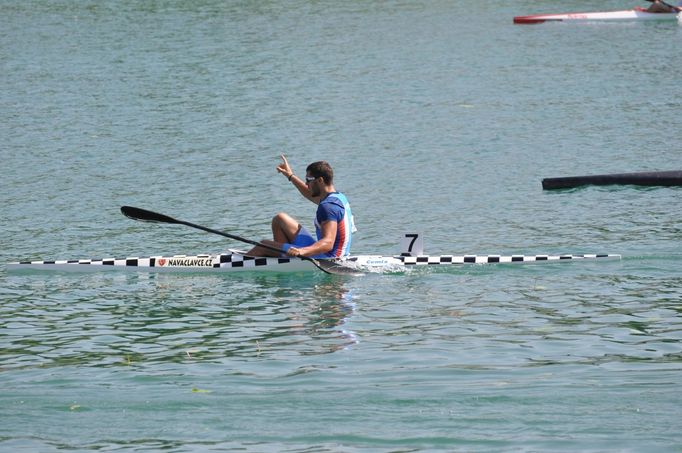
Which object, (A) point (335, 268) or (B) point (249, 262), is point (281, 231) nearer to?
(B) point (249, 262)

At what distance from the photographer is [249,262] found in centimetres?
1588

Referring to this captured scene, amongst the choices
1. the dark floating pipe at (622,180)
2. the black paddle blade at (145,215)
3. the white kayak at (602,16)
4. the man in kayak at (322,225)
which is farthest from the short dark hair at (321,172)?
the white kayak at (602,16)

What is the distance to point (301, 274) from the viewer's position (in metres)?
Answer: 15.8

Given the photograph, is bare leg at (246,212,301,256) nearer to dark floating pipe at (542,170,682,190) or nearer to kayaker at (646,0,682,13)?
dark floating pipe at (542,170,682,190)

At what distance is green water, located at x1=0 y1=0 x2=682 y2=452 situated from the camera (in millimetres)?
10258

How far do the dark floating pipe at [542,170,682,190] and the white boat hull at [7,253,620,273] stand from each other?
527cm

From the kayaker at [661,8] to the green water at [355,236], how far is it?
0.93 metres

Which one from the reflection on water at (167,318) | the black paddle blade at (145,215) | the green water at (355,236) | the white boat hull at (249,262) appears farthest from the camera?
the black paddle blade at (145,215)

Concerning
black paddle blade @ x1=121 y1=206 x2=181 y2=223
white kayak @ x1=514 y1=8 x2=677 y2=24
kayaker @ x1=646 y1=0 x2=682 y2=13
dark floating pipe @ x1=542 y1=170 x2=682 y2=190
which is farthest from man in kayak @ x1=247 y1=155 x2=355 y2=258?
kayaker @ x1=646 y1=0 x2=682 y2=13

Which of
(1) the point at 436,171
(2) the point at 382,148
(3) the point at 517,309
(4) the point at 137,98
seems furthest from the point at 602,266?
(4) the point at 137,98

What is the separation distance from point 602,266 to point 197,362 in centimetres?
578

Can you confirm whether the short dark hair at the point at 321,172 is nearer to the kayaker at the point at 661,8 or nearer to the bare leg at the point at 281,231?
the bare leg at the point at 281,231

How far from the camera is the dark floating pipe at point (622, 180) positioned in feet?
68.0

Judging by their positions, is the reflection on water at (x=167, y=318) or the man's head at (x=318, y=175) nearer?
the reflection on water at (x=167, y=318)
